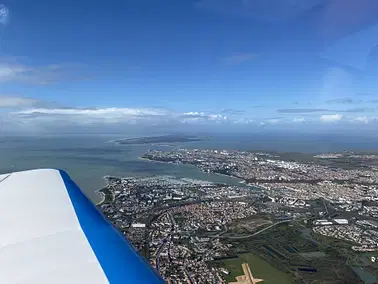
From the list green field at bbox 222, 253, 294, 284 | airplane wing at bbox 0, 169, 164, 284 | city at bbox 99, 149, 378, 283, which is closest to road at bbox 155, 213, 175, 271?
city at bbox 99, 149, 378, 283

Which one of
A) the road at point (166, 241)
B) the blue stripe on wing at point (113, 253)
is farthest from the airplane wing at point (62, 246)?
the road at point (166, 241)

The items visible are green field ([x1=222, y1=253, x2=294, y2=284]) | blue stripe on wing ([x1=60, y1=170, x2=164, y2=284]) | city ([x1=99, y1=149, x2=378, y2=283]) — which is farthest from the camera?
city ([x1=99, y1=149, x2=378, y2=283])

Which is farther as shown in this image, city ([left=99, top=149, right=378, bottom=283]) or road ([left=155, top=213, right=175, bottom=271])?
city ([left=99, top=149, right=378, bottom=283])

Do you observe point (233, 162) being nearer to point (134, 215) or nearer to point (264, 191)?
→ point (264, 191)

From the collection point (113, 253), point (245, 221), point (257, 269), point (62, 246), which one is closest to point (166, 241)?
point (257, 269)

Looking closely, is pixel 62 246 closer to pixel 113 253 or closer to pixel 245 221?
pixel 113 253

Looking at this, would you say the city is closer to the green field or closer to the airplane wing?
the green field
